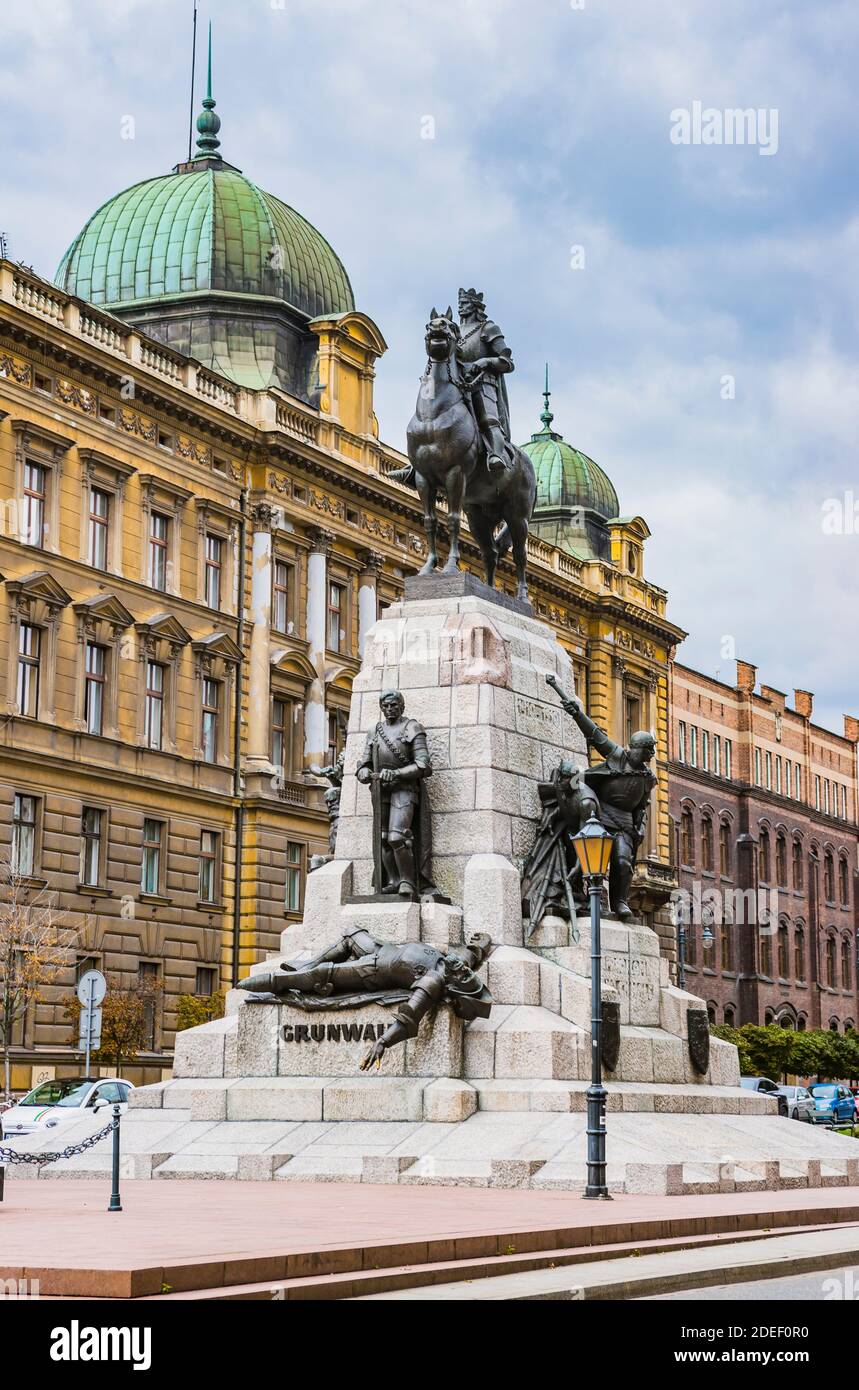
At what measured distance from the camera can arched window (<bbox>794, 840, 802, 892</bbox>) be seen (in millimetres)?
101500

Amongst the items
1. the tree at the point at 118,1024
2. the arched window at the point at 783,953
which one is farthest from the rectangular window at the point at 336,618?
the arched window at the point at 783,953

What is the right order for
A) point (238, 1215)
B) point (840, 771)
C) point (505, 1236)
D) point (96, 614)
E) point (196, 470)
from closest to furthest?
point (505, 1236) < point (238, 1215) < point (96, 614) < point (196, 470) < point (840, 771)

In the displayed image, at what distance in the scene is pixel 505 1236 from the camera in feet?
47.0

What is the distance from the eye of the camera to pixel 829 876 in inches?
4181

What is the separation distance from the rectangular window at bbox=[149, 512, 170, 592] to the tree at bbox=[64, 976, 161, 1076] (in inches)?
411

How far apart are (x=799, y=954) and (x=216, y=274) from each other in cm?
5205

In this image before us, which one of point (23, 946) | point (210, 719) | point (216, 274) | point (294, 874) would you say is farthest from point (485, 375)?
point (216, 274)

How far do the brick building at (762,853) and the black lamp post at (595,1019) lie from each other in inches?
2506

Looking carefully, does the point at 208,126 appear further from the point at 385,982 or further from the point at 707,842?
the point at 385,982

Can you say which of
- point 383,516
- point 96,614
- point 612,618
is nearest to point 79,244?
point 383,516

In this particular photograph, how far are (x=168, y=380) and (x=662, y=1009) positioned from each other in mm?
31124

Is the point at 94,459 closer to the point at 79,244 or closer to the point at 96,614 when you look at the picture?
the point at 96,614

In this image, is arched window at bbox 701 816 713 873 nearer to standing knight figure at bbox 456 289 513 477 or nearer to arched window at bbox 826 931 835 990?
arched window at bbox 826 931 835 990

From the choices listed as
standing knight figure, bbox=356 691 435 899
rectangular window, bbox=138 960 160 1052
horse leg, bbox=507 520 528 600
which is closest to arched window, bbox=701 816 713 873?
rectangular window, bbox=138 960 160 1052
